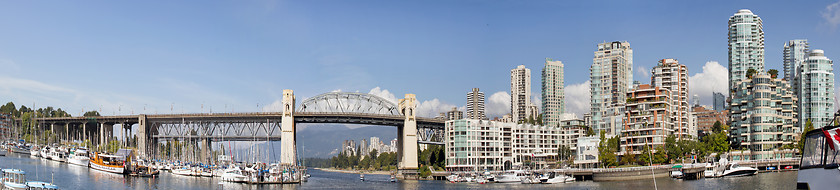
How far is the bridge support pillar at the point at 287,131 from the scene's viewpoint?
157 metres

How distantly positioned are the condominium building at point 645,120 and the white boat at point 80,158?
9679 cm

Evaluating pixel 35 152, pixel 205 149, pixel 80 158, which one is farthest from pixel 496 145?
pixel 35 152

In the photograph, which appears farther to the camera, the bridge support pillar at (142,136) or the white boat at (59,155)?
the bridge support pillar at (142,136)

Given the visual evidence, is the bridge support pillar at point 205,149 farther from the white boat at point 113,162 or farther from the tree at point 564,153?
the tree at point 564,153

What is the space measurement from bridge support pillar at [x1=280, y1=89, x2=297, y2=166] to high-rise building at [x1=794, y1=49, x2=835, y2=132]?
11169 centimetres

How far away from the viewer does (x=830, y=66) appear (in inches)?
6348

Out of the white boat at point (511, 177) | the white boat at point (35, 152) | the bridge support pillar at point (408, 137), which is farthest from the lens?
the bridge support pillar at point (408, 137)

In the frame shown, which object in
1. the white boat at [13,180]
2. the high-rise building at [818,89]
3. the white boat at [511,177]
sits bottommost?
the white boat at [511,177]

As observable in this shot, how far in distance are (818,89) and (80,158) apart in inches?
5949

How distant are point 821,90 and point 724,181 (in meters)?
73.9

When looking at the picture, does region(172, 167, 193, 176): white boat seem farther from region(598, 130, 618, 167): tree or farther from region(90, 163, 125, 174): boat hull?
region(598, 130, 618, 167): tree

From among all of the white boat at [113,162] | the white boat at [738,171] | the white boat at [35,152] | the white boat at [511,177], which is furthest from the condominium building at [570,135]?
the white boat at [35,152]

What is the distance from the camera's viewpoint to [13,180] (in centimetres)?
6719

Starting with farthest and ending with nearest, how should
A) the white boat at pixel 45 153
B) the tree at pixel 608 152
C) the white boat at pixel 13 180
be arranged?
the white boat at pixel 45 153
the tree at pixel 608 152
the white boat at pixel 13 180
